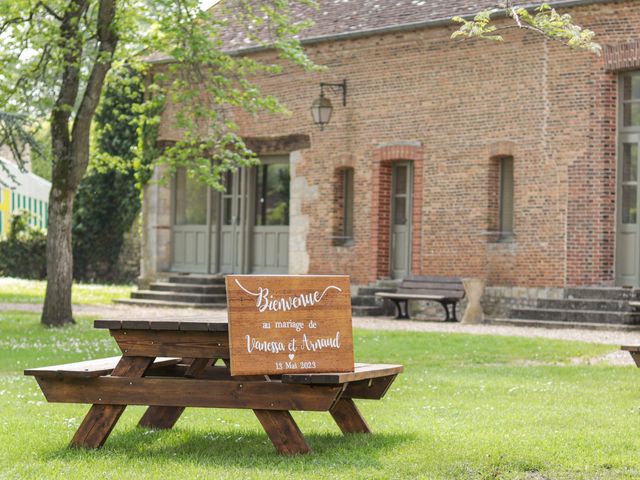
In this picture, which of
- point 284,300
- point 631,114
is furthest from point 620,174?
point 284,300

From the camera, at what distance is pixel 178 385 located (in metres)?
7.55

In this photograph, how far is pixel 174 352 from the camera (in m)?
7.53

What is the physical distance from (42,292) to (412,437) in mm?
21747

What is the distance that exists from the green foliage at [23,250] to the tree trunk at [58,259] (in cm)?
1707

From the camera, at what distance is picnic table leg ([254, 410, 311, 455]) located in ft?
23.9

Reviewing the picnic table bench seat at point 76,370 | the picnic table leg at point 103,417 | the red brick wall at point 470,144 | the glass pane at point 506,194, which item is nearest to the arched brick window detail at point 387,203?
the red brick wall at point 470,144

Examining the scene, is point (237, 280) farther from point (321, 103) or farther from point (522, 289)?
point (321, 103)

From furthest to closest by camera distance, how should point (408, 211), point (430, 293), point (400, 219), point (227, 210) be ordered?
point (227, 210), point (400, 219), point (408, 211), point (430, 293)

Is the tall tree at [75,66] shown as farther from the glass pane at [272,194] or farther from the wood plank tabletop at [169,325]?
the wood plank tabletop at [169,325]

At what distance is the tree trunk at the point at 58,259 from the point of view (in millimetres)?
18312

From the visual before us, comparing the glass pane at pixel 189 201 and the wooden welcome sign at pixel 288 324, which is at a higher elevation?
the glass pane at pixel 189 201

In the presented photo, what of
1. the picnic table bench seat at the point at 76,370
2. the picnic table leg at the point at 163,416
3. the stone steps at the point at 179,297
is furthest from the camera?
the stone steps at the point at 179,297

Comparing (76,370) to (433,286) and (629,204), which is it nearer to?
(629,204)

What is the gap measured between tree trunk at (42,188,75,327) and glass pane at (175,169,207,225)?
26.2 feet
